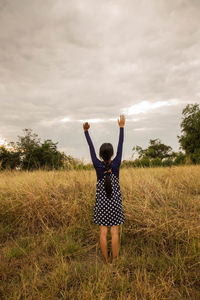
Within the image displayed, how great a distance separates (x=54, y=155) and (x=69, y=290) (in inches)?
673

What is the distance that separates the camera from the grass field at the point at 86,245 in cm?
252

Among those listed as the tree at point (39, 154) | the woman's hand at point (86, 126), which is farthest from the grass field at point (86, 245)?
the tree at point (39, 154)

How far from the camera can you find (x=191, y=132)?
31391mm

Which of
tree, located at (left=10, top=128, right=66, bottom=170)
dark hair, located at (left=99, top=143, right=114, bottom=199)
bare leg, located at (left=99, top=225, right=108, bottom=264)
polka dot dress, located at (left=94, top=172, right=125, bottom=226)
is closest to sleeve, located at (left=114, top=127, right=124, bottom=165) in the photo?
dark hair, located at (left=99, top=143, right=114, bottom=199)

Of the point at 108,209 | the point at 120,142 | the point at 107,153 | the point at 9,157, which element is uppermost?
the point at 9,157

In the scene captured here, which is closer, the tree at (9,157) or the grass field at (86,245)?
the grass field at (86,245)

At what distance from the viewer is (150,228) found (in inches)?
148

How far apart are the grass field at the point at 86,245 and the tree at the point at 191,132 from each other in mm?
26098

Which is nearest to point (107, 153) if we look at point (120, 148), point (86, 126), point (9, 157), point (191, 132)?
point (120, 148)

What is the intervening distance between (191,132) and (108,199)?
3138 cm

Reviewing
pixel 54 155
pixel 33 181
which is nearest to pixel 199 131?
pixel 54 155

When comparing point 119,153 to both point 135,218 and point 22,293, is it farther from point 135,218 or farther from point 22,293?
point 22,293

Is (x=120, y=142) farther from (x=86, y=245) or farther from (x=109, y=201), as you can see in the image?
(x=86, y=245)

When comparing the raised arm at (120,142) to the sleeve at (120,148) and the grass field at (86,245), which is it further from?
the grass field at (86,245)
